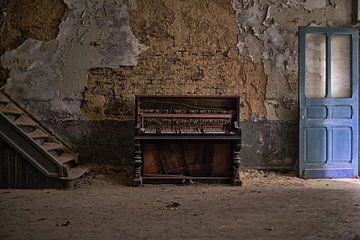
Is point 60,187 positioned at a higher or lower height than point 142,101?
lower

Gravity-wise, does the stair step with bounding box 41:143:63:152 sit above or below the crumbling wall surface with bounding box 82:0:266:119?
below

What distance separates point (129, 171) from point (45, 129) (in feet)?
4.85

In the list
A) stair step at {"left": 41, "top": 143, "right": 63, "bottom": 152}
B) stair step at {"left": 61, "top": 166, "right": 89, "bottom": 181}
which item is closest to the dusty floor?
stair step at {"left": 61, "top": 166, "right": 89, "bottom": 181}

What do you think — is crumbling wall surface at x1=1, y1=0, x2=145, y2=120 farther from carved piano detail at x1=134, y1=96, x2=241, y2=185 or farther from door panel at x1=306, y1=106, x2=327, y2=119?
door panel at x1=306, y1=106, x2=327, y2=119

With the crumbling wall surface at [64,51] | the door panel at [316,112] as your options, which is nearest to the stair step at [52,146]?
the crumbling wall surface at [64,51]

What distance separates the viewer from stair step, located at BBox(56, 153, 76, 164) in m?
6.05

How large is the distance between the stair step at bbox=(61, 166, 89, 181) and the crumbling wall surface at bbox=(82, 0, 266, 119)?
2.83ft

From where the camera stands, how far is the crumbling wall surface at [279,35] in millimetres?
6848

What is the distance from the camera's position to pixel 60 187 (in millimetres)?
5582

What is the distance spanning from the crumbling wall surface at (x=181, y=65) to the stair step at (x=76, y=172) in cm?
86

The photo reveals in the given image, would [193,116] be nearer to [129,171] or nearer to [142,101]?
[142,101]

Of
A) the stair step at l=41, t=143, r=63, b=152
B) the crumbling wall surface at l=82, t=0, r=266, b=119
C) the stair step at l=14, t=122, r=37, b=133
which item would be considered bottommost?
the stair step at l=41, t=143, r=63, b=152

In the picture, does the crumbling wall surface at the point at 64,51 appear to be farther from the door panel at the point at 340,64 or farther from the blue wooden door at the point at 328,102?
the door panel at the point at 340,64

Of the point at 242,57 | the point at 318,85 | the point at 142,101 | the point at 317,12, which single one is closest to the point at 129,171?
the point at 142,101
